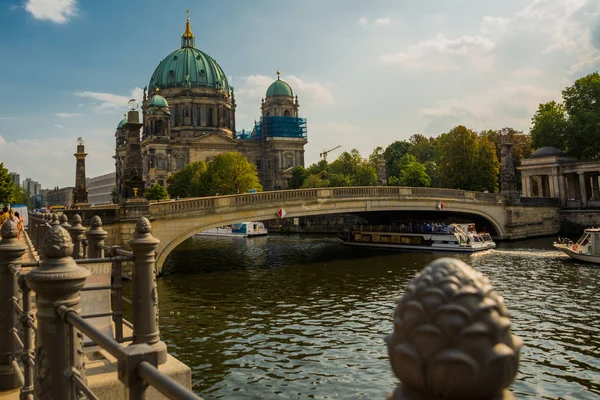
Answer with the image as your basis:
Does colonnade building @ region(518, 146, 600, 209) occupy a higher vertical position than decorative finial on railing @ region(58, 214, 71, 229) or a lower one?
higher

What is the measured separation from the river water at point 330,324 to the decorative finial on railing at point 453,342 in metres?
9.97

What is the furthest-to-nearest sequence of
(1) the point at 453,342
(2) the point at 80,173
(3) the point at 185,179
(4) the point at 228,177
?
(3) the point at 185,179, (4) the point at 228,177, (2) the point at 80,173, (1) the point at 453,342

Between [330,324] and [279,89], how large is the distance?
9470 cm

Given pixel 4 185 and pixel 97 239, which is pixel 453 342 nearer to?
pixel 97 239

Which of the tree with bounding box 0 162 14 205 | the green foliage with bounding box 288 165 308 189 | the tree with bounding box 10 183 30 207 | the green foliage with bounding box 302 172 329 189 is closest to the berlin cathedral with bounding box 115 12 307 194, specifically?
the green foliage with bounding box 288 165 308 189

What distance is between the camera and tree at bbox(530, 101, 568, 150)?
190 feet

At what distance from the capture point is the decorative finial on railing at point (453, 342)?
5.15 feet

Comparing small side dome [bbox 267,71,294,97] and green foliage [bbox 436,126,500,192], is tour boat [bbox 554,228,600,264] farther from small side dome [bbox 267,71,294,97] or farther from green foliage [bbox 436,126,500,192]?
small side dome [bbox 267,71,294,97]

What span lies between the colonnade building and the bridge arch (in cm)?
1874

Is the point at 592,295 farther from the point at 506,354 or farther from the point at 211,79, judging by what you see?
the point at 211,79

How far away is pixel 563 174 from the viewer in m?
56.5

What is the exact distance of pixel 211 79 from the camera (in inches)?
4085

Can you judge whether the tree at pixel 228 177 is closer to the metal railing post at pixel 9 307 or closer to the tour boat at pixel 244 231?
the tour boat at pixel 244 231

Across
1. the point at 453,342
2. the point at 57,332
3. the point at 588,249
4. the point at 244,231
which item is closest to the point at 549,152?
the point at 588,249
